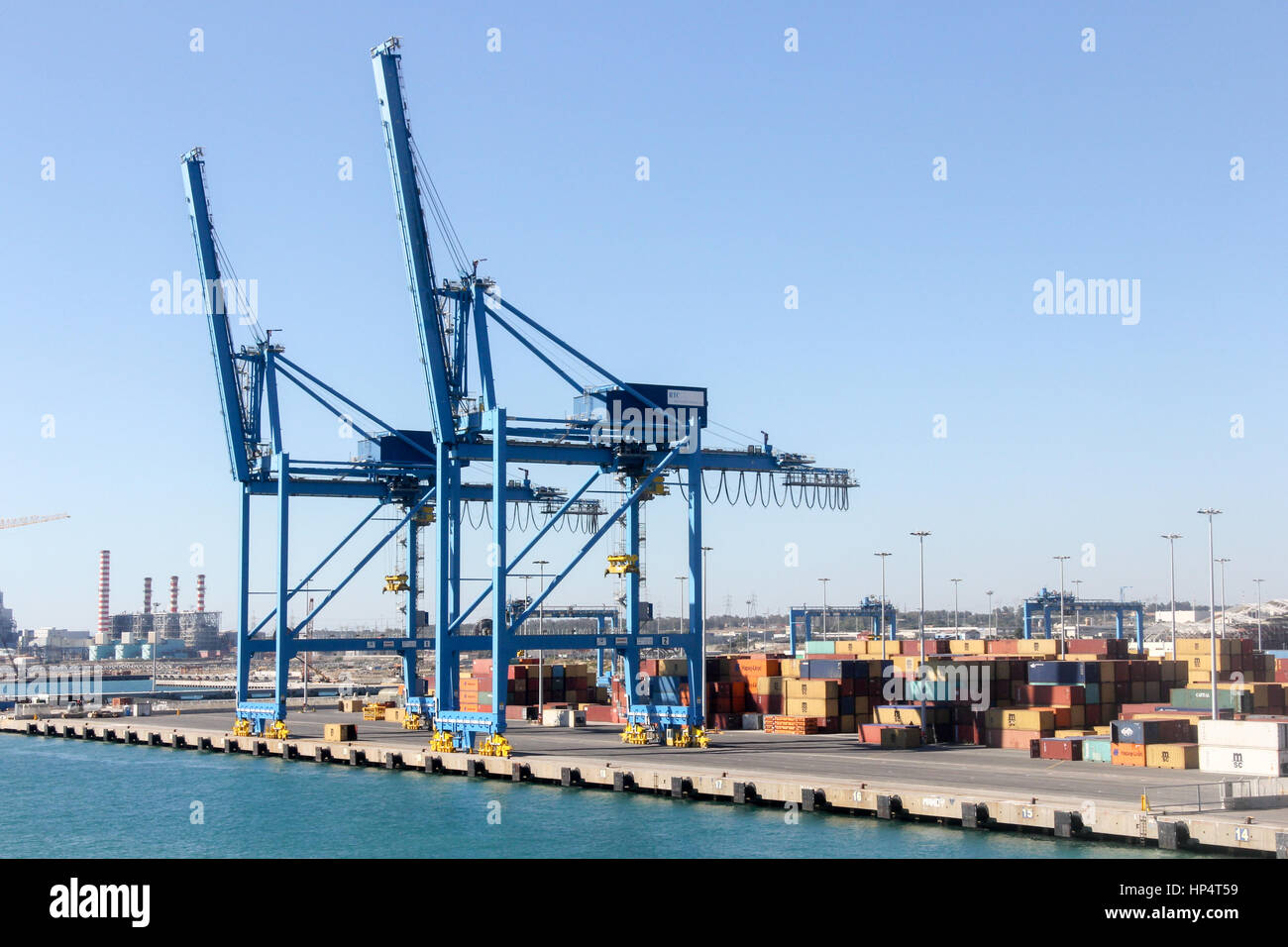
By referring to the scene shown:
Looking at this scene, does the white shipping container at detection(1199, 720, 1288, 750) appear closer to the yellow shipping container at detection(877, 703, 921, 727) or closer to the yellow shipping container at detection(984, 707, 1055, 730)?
the yellow shipping container at detection(984, 707, 1055, 730)

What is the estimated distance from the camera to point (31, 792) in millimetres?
51719

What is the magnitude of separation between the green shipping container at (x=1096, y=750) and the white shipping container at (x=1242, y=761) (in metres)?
4.19

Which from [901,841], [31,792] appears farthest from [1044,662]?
[31,792]

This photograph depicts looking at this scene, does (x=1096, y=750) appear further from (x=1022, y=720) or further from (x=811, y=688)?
(x=811, y=688)

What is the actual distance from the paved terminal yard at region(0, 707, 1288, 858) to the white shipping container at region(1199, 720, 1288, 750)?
4.29ft

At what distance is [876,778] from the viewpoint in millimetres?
40938

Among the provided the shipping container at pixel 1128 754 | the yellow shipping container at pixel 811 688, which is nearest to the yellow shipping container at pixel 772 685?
the yellow shipping container at pixel 811 688

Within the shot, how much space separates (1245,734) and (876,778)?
11687 mm

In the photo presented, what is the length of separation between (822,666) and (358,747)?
22.1 metres

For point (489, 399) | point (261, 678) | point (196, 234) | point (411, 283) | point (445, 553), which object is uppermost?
point (196, 234)

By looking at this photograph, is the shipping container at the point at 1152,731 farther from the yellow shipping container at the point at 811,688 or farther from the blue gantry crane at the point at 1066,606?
the blue gantry crane at the point at 1066,606

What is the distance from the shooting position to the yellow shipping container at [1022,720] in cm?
5378

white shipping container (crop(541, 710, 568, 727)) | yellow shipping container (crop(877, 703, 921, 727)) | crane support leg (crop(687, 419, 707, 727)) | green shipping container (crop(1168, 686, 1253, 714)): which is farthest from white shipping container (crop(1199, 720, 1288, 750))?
white shipping container (crop(541, 710, 568, 727))

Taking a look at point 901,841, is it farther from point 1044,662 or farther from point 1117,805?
point 1044,662
